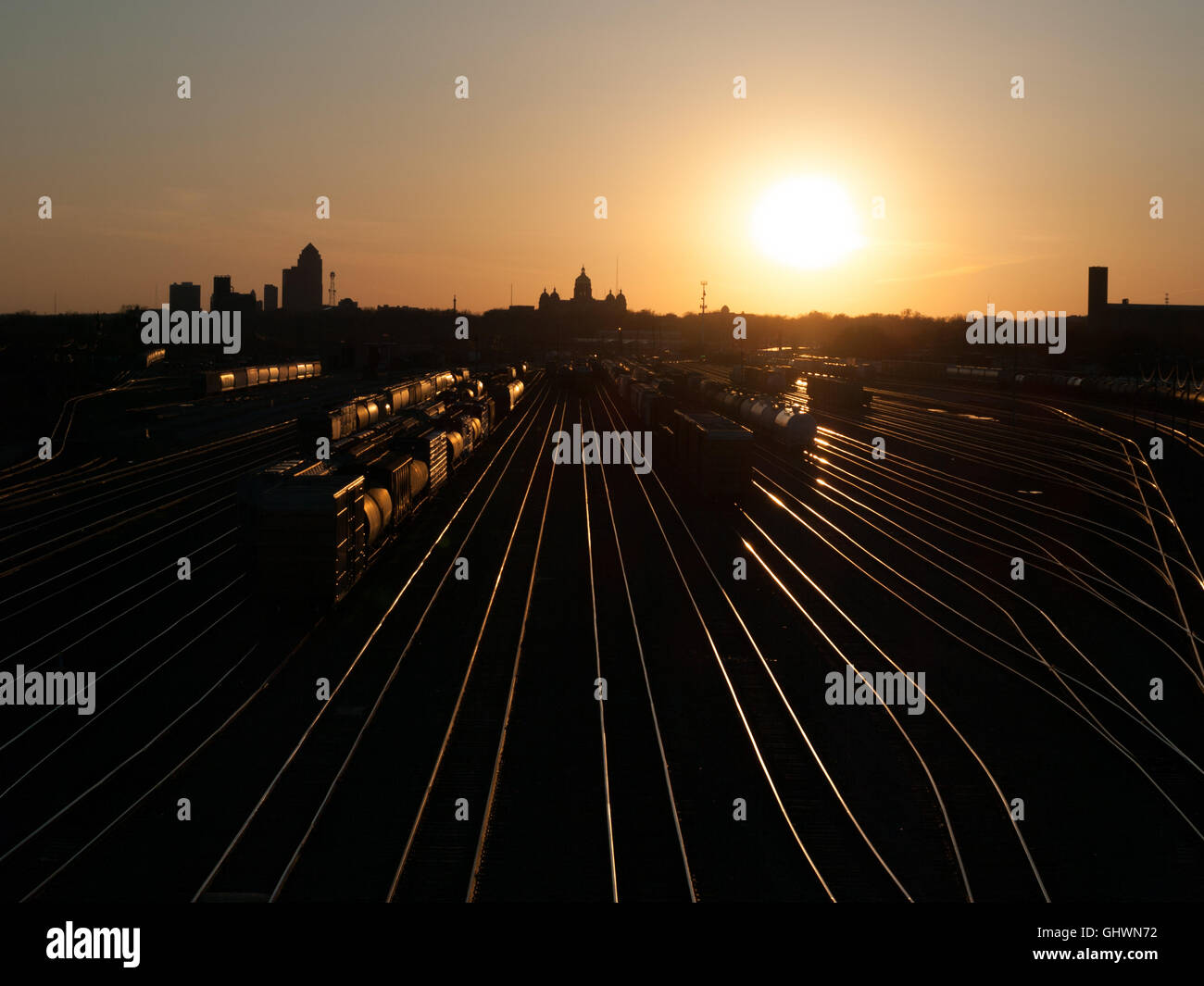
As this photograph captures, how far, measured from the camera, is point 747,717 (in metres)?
15.2

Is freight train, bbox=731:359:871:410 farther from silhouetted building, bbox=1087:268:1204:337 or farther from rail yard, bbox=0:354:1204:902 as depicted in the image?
silhouetted building, bbox=1087:268:1204:337

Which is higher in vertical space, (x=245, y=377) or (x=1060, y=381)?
(x=245, y=377)

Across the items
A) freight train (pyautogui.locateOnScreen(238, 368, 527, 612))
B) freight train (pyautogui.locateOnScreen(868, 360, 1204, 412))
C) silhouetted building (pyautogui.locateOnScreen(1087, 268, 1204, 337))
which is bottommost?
freight train (pyautogui.locateOnScreen(238, 368, 527, 612))

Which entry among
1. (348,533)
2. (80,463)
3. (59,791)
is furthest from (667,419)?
(59,791)

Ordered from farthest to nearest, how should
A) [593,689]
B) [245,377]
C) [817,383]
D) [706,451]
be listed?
[817,383], [245,377], [706,451], [593,689]

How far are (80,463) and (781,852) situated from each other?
41.7 meters

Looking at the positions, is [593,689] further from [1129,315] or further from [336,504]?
[1129,315]

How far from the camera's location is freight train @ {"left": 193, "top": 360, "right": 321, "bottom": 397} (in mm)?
72375

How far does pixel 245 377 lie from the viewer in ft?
260

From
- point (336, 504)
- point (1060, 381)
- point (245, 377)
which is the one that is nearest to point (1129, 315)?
point (1060, 381)

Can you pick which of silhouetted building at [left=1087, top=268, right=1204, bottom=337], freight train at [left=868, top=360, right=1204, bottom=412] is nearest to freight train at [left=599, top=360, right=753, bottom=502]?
freight train at [left=868, top=360, right=1204, bottom=412]

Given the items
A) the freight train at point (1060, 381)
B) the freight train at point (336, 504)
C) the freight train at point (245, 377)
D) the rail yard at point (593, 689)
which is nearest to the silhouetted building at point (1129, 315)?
the freight train at point (1060, 381)

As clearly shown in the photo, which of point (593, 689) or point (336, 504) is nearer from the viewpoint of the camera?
point (593, 689)

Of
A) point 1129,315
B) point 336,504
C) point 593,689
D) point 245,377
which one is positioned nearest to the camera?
point 593,689
